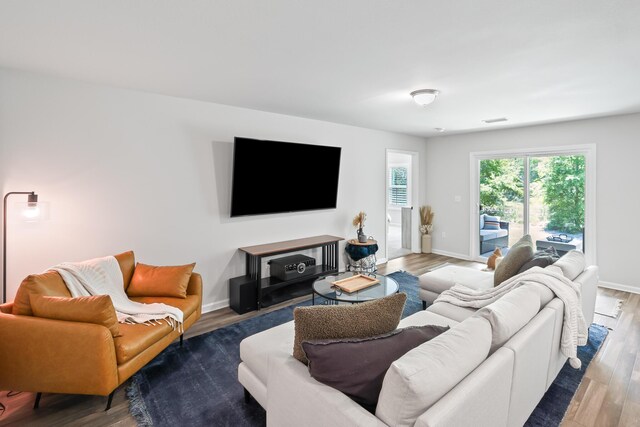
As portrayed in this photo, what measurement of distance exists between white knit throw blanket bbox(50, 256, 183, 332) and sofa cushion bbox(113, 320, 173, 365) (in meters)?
0.06

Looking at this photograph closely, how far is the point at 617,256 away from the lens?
4.49 metres

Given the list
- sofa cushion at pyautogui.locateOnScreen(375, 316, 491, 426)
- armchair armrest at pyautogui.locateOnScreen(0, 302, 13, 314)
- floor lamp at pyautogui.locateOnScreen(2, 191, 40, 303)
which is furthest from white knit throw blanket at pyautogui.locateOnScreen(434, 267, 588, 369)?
floor lamp at pyautogui.locateOnScreen(2, 191, 40, 303)

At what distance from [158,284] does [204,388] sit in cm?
105

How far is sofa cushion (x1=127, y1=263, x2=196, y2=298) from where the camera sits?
114 inches

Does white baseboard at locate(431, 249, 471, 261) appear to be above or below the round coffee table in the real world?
below

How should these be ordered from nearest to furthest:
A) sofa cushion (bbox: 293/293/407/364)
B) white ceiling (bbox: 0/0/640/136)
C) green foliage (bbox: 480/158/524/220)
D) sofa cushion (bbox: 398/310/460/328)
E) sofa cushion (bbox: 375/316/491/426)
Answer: sofa cushion (bbox: 375/316/491/426), sofa cushion (bbox: 293/293/407/364), white ceiling (bbox: 0/0/640/136), sofa cushion (bbox: 398/310/460/328), green foliage (bbox: 480/158/524/220)

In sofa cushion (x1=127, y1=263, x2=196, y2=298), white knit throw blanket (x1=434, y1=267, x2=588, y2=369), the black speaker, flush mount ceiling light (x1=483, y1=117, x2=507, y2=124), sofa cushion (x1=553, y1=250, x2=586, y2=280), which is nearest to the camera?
white knit throw blanket (x1=434, y1=267, x2=588, y2=369)

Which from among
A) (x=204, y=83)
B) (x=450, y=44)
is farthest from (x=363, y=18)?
(x=204, y=83)

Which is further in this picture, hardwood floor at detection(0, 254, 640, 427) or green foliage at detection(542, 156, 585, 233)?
green foliage at detection(542, 156, 585, 233)

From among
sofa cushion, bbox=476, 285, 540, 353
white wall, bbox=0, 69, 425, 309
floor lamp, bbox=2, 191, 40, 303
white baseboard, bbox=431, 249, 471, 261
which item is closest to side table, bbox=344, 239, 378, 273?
white wall, bbox=0, 69, 425, 309

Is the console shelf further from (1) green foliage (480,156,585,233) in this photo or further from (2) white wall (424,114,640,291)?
(2) white wall (424,114,640,291)

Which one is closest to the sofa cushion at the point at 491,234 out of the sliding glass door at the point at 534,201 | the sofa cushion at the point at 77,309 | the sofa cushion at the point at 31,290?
the sliding glass door at the point at 534,201

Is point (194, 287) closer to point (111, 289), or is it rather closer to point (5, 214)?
point (111, 289)

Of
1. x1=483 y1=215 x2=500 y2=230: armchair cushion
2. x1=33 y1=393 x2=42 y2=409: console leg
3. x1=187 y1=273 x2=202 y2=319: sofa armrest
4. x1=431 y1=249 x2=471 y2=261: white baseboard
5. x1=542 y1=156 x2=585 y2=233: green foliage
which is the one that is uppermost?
x1=542 y1=156 x2=585 y2=233: green foliage
